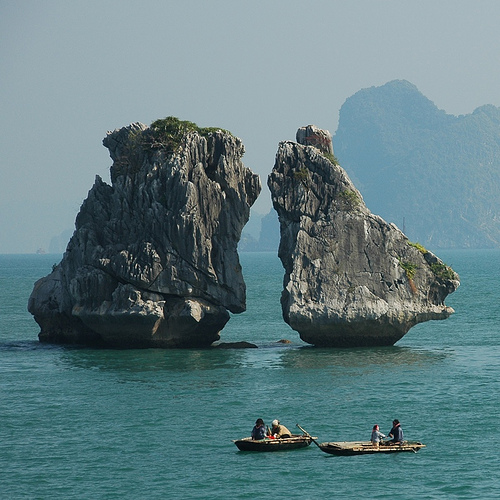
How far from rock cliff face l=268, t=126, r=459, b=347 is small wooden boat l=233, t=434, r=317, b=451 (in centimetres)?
2218

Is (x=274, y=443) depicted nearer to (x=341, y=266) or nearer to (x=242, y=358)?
(x=242, y=358)

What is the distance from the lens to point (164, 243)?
68.2 m

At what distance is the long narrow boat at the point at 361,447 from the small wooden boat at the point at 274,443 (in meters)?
1.10

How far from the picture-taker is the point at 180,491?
37.2 m

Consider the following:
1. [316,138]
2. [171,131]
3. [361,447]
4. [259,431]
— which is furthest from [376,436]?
[171,131]

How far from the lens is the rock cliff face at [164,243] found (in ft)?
220

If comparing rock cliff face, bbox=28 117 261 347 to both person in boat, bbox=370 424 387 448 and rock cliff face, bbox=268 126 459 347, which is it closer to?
rock cliff face, bbox=268 126 459 347

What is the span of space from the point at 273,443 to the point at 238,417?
226 inches

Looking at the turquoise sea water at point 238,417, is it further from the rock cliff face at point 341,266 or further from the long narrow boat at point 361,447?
the rock cliff face at point 341,266

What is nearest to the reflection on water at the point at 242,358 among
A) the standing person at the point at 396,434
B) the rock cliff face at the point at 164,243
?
the rock cliff face at the point at 164,243

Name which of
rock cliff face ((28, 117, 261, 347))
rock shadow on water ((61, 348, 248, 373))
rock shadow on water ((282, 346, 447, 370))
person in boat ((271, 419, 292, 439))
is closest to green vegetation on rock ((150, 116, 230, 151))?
rock cliff face ((28, 117, 261, 347))

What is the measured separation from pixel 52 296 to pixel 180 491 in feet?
125

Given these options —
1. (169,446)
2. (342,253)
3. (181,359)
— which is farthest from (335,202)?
(169,446)

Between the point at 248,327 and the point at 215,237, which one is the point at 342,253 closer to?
the point at 215,237
